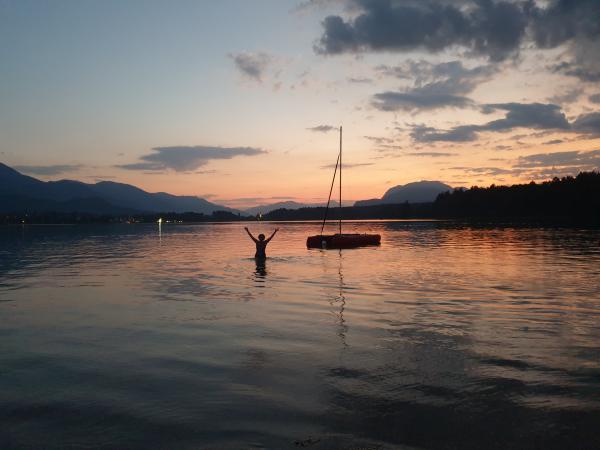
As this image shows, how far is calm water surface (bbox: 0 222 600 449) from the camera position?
7801 mm

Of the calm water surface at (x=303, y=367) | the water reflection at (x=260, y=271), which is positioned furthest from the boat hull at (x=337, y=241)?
the calm water surface at (x=303, y=367)

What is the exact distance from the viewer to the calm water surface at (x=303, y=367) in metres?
7.80

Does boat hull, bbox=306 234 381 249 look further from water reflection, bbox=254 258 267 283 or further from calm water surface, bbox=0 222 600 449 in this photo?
calm water surface, bbox=0 222 600 449

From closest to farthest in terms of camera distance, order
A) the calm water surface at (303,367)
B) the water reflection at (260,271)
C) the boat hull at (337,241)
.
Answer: the calm water surface at (303,367)
the water reflection at (260,271)
the boat hull at (337,241)

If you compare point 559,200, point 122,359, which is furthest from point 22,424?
point 559,200

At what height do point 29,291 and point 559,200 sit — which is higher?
point 559,200

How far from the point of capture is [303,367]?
11.5 m

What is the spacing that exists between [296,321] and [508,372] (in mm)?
8288

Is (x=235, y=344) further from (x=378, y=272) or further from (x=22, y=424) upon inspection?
(x=378, y=272)

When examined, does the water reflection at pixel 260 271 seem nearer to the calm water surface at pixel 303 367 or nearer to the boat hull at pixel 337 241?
the calm water surface at pixel 303 367

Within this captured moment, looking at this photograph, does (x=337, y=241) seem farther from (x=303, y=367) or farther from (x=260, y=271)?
(x=303, y=367)

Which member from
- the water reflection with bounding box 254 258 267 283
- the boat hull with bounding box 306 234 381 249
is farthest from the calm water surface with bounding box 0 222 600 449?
the boat hull with bounding box 306 234 381 249

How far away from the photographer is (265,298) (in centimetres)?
2288

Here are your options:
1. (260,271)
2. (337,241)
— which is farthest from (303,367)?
(337,241)
